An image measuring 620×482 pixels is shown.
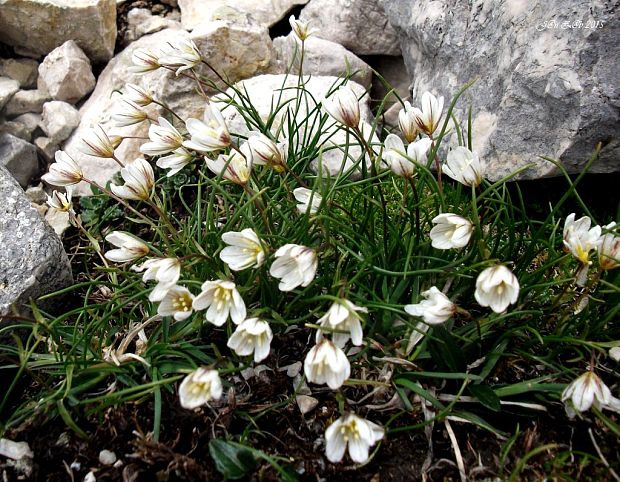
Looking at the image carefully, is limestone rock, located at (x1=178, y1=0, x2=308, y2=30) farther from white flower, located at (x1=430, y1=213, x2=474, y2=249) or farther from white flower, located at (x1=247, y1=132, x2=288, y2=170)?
white flower, located at (x1=430, y1=213, x2=474, y2=249)

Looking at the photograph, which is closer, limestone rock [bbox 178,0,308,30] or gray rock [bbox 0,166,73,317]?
gray rock [bbox 0,166,73,317]

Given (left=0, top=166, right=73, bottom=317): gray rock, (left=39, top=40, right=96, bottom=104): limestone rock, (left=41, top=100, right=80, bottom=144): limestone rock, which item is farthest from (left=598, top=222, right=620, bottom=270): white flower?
(left=39, top=40, right=96, bottom=104): limestone rock

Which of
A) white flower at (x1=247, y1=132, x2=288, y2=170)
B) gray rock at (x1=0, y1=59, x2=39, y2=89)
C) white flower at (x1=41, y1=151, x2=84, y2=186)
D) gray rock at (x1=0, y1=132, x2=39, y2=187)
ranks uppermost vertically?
white flower at (x1=247, y1=132, x2=288, y2=170)

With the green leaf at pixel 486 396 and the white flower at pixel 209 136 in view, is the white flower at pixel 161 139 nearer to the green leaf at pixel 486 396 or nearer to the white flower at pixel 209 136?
the white flower at pixel 209 136

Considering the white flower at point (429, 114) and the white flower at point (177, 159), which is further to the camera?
the white flower at point (177, 159)

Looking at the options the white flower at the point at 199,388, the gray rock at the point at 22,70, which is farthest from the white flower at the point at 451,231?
the gray rock at the point at 22,70

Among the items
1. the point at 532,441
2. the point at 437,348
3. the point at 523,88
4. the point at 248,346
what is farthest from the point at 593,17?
the point at 248,346
